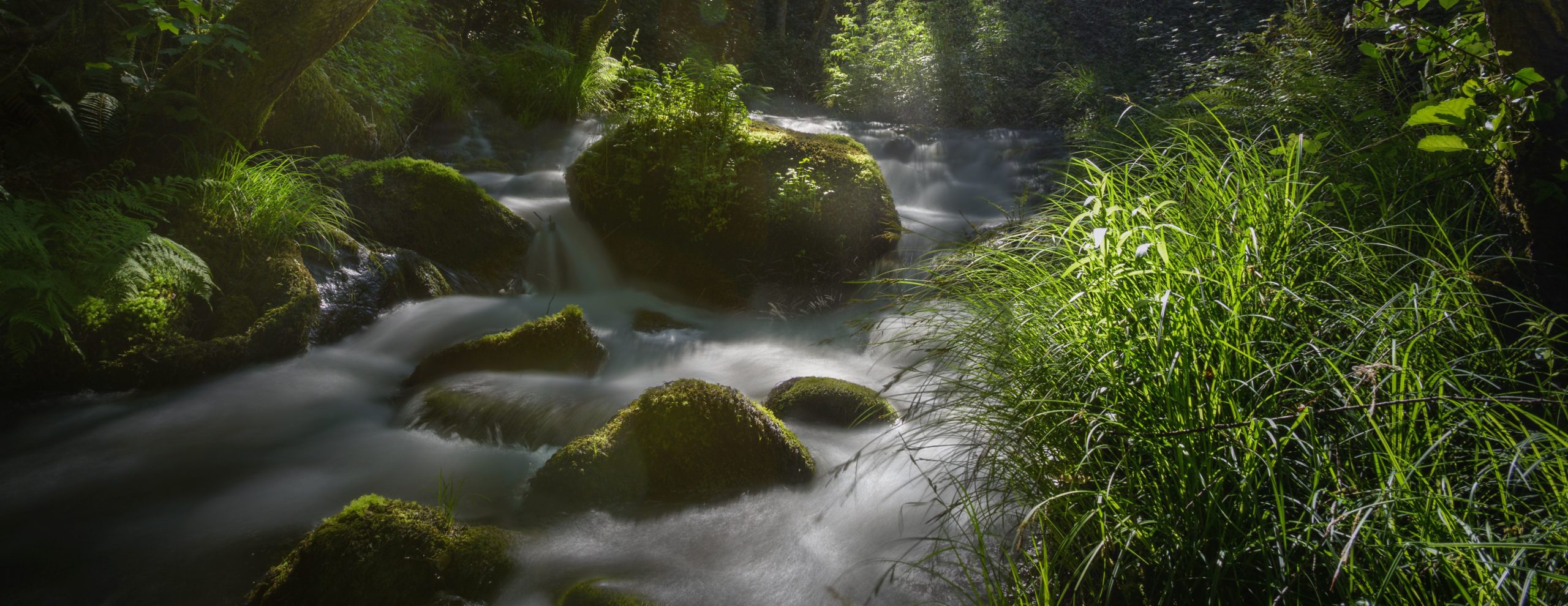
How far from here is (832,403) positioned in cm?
457

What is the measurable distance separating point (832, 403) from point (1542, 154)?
3142 mm

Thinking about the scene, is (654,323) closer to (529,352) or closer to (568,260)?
(568,260)

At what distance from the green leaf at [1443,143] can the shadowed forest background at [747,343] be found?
0.01 m

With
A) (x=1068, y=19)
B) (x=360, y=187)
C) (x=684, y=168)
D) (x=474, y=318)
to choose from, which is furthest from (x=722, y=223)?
(x=1068, y=19)

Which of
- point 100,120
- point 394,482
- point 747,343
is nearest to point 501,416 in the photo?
point 394,482

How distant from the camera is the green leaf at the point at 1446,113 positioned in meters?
2.13

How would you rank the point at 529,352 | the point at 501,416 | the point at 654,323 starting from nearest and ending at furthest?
the point at 501,416, the point at 529,352, the point at 654,323

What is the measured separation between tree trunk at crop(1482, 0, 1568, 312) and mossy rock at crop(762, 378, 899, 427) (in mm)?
2736

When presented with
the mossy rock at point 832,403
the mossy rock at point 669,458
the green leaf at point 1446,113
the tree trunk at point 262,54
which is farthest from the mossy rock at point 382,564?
the tree trunk at point 262,54

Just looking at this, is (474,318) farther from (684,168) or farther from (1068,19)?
(1068,19)

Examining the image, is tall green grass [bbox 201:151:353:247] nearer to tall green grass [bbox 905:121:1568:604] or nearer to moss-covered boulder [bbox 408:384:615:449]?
moss-covered boulder [bbox 408:384:615:449]

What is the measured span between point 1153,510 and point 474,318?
5142mm

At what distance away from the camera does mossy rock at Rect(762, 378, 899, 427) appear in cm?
449

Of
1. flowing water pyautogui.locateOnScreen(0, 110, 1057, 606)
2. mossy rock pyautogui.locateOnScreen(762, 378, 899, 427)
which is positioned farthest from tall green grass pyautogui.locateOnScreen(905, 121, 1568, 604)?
mossy rock pyautogui.locateOnScreen(762, 378, 899, 427)
